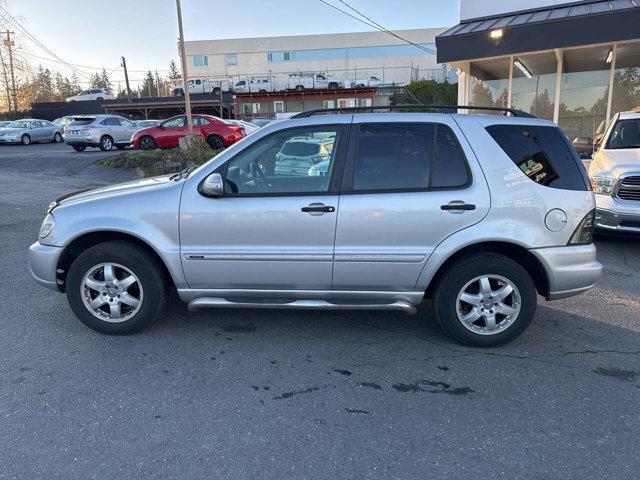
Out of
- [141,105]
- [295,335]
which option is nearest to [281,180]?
[295,335]

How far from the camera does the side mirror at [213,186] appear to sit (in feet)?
12.3

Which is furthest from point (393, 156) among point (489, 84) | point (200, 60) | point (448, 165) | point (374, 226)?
point (200, 60)

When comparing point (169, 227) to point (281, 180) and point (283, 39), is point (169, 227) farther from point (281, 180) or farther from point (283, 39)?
point (283, 39)

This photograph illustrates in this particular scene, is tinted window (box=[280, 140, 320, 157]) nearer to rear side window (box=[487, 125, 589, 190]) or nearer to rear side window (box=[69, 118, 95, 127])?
rear side window (box=[487, 125, 589, 190])

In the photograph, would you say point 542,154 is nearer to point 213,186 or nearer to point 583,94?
point 213,186

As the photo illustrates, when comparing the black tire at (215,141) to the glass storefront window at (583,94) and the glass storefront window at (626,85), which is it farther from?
the glass storefront window at (626,85)

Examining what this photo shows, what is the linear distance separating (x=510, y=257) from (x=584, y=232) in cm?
57

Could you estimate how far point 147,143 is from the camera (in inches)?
741

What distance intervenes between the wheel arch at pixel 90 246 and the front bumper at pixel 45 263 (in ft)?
0.13

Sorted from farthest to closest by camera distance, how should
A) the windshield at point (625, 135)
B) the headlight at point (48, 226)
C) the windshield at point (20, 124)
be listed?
1. the windshield at point (20, 124)
2. the windshield at point (625, 135)
3. the headlight at point (48, 226)

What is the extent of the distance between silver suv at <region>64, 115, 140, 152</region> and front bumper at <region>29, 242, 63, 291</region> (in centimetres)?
1930

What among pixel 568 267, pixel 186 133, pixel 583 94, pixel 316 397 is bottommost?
pixel 316 397

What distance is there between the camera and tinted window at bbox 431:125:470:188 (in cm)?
372

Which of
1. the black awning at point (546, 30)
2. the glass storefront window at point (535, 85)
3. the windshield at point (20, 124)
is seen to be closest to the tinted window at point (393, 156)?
the black awning at point (546, 30)
